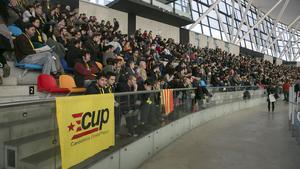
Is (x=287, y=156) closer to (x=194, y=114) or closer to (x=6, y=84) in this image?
(x=194, y=114)

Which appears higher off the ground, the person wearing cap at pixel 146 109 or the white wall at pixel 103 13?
the white wall at pixel 103 13

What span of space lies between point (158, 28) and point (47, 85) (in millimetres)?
20012

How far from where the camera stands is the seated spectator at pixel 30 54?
21.9 feet

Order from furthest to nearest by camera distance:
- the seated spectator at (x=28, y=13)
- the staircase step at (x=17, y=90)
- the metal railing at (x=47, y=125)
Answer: the seated spectator at (x=28, y=13)
the staircase step at (x=17, y=90)
the metal railing at (x=47, y=125)

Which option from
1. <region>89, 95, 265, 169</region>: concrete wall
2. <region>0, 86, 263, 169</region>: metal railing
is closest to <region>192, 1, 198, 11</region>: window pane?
<region>89, 95, 265, 169</region>: concrete wall

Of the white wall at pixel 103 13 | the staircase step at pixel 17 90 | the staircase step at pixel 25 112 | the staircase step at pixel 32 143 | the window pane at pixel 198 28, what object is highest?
the window pane at pixel 198 28

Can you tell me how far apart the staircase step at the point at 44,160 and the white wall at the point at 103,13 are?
15223mm

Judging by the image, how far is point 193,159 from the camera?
7.36 m

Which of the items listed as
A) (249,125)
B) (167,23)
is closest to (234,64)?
(167,23)

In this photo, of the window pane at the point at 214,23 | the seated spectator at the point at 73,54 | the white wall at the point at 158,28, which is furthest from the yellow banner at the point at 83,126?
the window pane at the point at 214,23

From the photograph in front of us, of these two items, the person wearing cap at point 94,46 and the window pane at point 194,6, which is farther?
the window pane at point 194,6

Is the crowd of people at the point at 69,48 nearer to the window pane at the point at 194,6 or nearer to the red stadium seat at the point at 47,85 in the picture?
the red stadium seat at the point at 47,85

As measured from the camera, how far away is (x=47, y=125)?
3.62m

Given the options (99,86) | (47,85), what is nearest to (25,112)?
(99,86)
